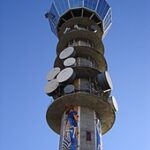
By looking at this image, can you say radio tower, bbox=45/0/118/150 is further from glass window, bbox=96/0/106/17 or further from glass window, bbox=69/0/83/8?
glass window, bbox=96/0/106/17

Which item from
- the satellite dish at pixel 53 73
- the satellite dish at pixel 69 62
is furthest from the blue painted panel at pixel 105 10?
the satellite dish at pixel 53 73

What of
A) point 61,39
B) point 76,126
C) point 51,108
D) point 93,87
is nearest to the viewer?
point 76,126

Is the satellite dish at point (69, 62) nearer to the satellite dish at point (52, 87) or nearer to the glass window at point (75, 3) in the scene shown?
the satellite dish at point (52, 87)

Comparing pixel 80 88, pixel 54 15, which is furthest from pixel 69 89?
pixel 54 15

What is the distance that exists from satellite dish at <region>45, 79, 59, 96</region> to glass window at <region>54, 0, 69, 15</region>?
12.8 metres

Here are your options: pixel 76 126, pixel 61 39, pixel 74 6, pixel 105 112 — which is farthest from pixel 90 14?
pixel 76 126

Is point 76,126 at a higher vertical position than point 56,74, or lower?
lower

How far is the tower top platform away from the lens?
4109 centimetres

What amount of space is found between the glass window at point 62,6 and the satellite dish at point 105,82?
1350 cm

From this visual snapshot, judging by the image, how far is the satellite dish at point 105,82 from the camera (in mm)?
31048

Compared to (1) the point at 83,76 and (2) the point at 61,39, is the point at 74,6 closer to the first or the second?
(2) the point at 61,39

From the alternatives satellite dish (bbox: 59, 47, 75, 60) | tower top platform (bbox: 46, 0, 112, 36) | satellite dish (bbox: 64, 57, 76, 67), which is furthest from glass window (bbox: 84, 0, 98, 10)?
satellite dish (bbox: 64, 57, 76, 67)

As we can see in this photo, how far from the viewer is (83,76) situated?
32219 millimetres

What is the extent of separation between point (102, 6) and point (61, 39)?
9806mm
